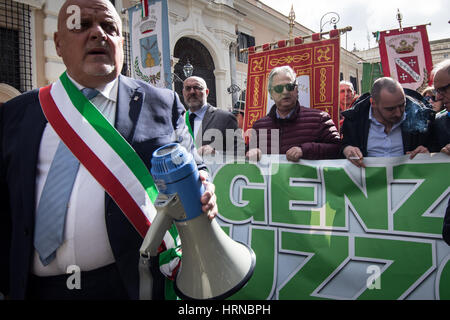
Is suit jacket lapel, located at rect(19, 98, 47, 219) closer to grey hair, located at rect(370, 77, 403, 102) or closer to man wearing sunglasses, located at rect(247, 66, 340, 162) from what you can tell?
man wearing sunglasses, located at rect(247, 66, 340, 162)

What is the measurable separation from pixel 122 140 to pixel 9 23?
8.14 m

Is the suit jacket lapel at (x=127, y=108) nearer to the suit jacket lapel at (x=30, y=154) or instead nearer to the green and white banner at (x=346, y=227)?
the suit jacket lapel at (x=30, y=154)

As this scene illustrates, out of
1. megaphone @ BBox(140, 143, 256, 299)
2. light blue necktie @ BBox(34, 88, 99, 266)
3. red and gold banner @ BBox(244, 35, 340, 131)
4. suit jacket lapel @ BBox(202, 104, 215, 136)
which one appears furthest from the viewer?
red and gold banner @ BBox(244, 35, 340, 131)

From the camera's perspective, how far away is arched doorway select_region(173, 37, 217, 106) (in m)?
11.8

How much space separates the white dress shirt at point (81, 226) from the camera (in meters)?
1.18

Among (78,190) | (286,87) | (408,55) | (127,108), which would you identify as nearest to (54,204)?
(78,190)

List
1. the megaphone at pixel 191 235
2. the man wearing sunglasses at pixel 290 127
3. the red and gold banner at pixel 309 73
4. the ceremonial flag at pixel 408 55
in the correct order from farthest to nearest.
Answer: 1. the ceremonial flag at pixel 408 55
2. the red and gold banner at pixel 309 73
3. the man wearing sunglasses at pixel 290 127
4. the megaphone at pixel 191 235

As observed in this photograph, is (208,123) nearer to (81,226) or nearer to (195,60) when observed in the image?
(81,226)

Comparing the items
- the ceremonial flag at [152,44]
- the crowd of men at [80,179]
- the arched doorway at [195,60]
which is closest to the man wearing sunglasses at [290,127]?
the crowd of men at [80,179]

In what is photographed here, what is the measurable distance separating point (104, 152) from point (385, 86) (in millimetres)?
2077

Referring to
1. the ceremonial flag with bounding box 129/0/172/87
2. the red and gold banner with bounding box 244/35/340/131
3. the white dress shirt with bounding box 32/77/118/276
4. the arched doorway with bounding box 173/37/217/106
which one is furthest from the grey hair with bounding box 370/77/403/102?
the arched doorway with bounding box 173/37/217/106

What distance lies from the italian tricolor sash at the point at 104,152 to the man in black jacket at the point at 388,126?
1.69m

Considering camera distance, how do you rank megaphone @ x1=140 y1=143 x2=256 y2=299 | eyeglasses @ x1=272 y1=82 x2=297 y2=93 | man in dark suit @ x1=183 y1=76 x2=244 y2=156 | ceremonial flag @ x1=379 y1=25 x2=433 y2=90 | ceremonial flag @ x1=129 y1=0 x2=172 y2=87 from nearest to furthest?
1. megaphone @ x1=140 y1=143 x2=256 y2=299
2. eyeglasses @ x1=272 y1=82 x2=297 y2=93
3. man in dark suit @ x1=183 y1=76 x2=244 y2=156
4. ceremonial flag @ x1=129 y1=0 x2=172 y2=87
5. ceremonial flag @ x1=379 y1=25 x2=433 y2=90

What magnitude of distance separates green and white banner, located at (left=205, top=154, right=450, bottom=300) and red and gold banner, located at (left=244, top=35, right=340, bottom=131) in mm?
2088
